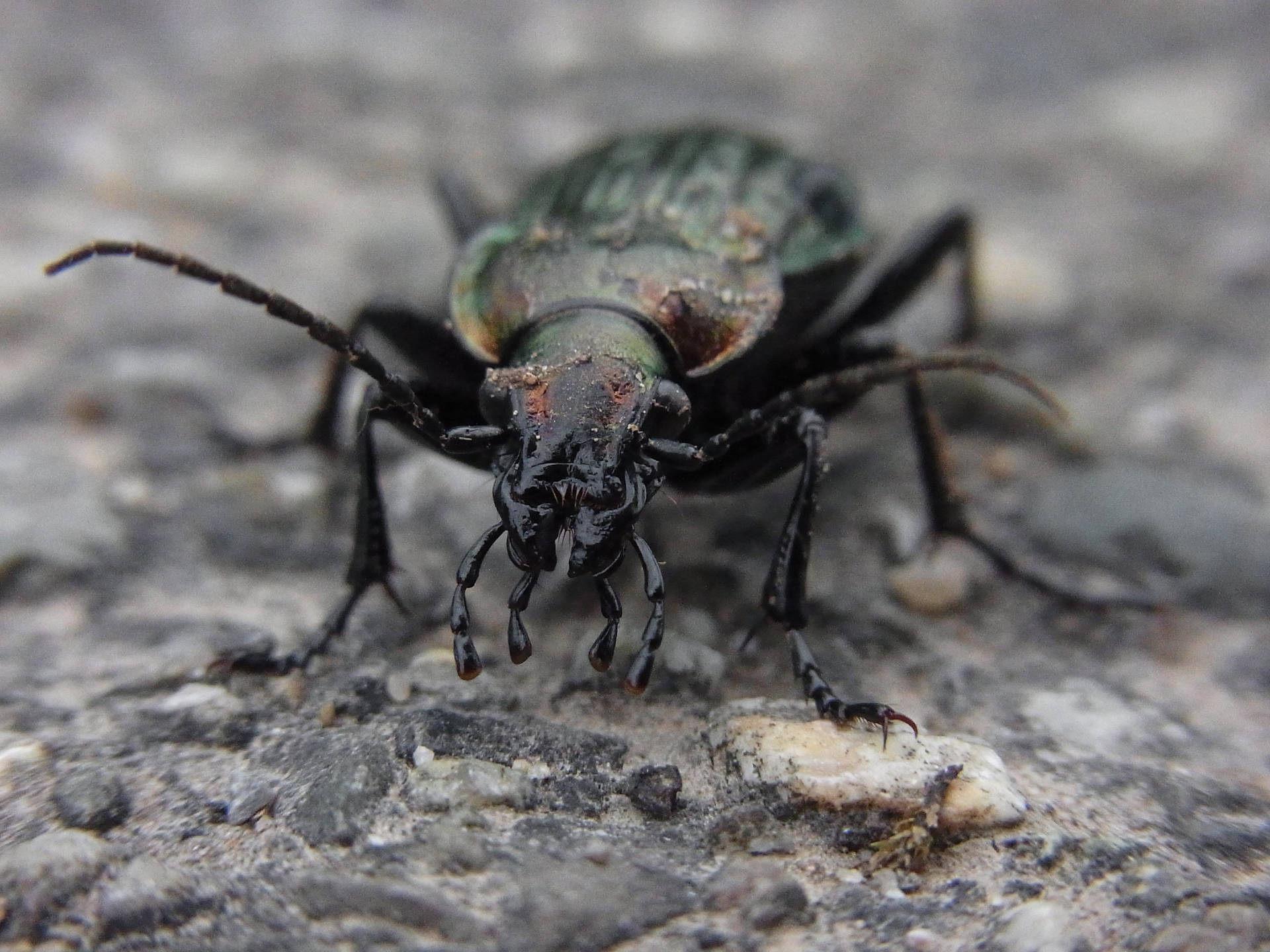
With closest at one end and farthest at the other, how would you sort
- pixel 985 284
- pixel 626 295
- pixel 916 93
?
pixel 626 295
pixel 985 284
pixel 916 93

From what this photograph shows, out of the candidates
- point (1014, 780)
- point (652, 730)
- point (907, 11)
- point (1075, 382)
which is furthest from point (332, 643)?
point (907, 11)

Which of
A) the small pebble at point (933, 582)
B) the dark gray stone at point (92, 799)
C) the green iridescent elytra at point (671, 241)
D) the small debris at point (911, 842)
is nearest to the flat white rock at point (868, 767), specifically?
the small debris at point (911, 842)

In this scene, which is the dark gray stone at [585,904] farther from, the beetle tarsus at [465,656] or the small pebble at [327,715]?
the small pebble at [327,715]

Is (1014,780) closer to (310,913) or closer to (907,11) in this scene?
(310,913)

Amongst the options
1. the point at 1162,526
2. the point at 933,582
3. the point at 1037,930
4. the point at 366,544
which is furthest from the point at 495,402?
the point at 1162,526

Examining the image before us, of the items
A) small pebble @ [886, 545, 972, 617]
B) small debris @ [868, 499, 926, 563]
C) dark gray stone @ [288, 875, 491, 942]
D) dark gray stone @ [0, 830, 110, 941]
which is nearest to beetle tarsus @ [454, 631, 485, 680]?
dark gray stone @ [288, 875, 491, 942]

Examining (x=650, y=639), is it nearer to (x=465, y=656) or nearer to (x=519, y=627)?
(x=519, y=627)

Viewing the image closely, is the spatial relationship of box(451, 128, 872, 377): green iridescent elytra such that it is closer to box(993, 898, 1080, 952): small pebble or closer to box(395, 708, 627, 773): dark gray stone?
box(395, 708, 627, 773): dark gray stone
